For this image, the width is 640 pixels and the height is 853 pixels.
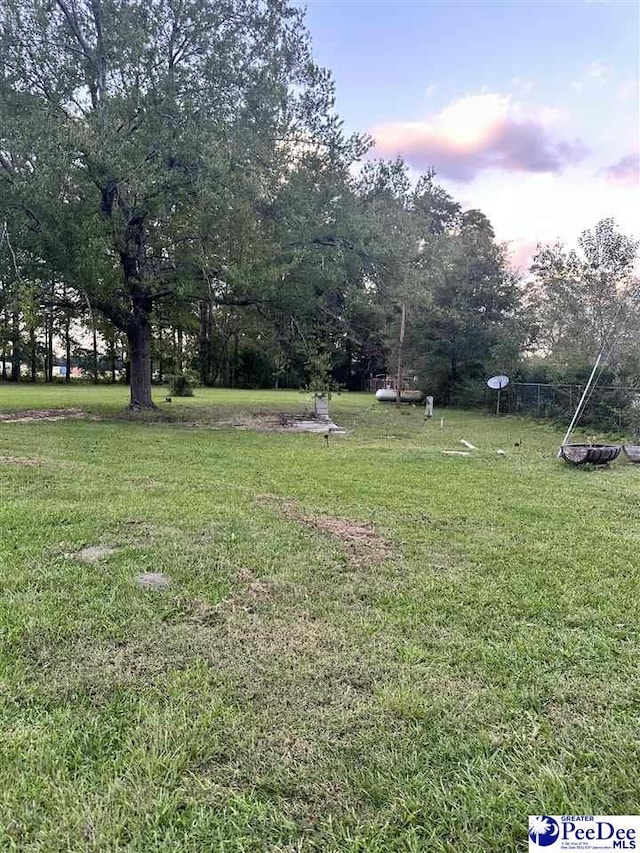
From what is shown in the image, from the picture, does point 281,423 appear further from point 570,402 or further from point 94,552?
point 94,552

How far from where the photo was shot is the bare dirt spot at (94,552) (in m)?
3.13

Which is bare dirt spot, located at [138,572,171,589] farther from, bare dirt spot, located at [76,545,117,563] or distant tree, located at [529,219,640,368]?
distant tree, located at [529,219,640,368]

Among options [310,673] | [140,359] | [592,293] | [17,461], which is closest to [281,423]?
[140,359]

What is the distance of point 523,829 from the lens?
4.52ft

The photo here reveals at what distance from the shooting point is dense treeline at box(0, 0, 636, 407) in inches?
344

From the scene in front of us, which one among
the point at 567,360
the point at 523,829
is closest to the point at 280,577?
the point at 523,829

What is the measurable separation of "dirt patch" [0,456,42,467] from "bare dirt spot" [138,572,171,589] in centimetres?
369

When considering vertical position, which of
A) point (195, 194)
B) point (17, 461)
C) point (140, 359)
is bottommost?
point (17, 461)

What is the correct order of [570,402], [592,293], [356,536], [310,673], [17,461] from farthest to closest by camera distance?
1. [570,402]
2. [592,293]
3. [17,461]
4. [356,536]
5. [310,673]

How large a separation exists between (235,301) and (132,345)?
2.63 m

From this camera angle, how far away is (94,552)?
324cm

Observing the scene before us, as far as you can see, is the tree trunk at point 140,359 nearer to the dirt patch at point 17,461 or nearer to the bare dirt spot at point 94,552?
the dirt patch at point 17,461

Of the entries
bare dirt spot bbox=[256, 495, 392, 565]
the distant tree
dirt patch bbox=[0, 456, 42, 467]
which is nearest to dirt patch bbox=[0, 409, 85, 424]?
dirt patch bbox=[0, 456, 42, 467]

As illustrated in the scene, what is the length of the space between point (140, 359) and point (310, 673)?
1099cm
